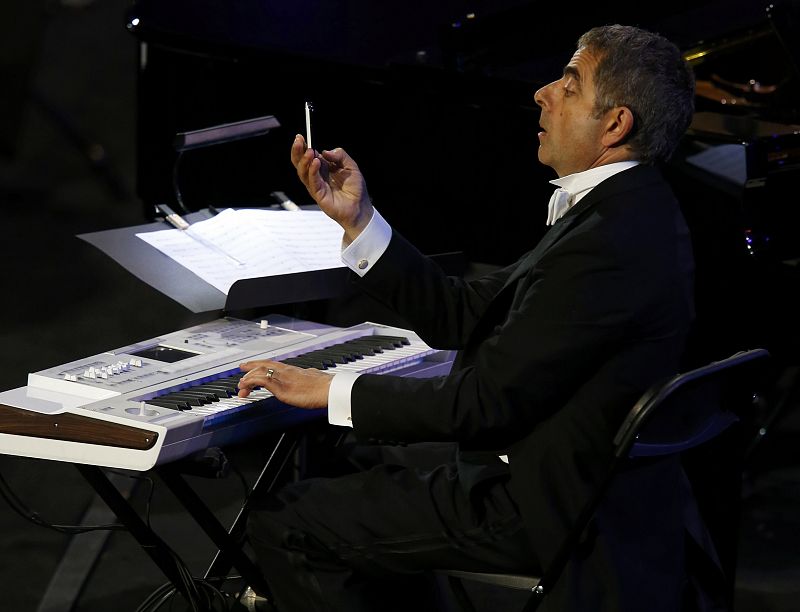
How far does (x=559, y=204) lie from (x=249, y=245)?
84cm

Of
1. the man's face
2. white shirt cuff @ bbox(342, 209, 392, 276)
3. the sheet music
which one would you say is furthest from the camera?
the sheet music

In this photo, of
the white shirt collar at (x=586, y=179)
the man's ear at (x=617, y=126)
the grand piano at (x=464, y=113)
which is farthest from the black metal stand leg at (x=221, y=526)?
the grand piano at (x=464, y=113)

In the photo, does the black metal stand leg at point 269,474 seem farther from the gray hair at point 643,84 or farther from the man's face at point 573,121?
the gray hair at point 643,84

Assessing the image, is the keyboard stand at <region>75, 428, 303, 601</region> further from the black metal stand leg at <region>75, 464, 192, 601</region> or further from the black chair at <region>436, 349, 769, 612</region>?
the black chair at <region>436, 349, 769, 612</region>

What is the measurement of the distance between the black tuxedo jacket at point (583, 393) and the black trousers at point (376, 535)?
0.07 m

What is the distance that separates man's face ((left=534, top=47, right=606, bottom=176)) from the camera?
2.22 metres

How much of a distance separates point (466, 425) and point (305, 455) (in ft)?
3.31

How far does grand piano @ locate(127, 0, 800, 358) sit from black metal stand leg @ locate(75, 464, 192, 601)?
5.39 ft

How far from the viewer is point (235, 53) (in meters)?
4.15

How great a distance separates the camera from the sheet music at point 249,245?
2.67m

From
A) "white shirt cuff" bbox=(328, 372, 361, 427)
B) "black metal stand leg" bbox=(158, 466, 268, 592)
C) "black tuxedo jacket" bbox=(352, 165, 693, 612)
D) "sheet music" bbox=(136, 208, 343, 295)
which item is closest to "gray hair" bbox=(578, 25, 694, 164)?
"black tuxedo jacket" bbox=(352, 165, 693, 612)

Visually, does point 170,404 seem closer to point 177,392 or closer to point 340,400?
point 177,392

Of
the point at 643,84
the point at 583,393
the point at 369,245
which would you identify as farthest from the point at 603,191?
the point at 369,245

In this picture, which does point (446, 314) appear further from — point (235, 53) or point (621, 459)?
point (235, 53)
